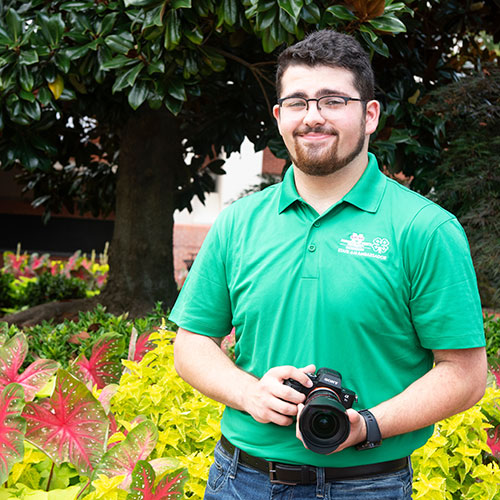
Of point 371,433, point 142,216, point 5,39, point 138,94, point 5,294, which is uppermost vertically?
point 5,39

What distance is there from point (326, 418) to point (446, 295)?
41 cm

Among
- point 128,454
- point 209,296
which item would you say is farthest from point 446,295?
point 128,454

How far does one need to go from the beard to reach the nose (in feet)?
0.05

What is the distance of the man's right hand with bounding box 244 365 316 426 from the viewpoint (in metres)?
1.47

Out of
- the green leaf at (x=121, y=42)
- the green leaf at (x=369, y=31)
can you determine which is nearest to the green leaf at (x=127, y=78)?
the green leaf at (x=121, y=42)

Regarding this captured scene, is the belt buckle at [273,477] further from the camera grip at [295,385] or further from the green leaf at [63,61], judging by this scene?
the green leaf at [63,61]

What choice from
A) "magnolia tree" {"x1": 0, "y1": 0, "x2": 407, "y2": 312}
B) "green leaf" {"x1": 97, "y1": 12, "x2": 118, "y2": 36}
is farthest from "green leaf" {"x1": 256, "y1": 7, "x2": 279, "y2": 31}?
"green leaf" {"x1": 97, "y1": 12, "x2": 118, "y2": 36}

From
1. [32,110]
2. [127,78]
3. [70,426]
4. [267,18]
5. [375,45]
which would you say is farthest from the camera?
[32,110]

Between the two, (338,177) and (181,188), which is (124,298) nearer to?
(181,188)

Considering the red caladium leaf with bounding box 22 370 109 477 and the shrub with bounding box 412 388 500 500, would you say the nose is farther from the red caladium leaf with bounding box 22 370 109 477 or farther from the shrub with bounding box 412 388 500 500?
the shrub with bounding box 412 388 500 500

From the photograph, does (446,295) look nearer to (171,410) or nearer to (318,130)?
(318,130)

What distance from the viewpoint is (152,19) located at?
335 centimetres

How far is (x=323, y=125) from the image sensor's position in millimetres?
1659

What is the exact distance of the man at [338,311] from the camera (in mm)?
1543
